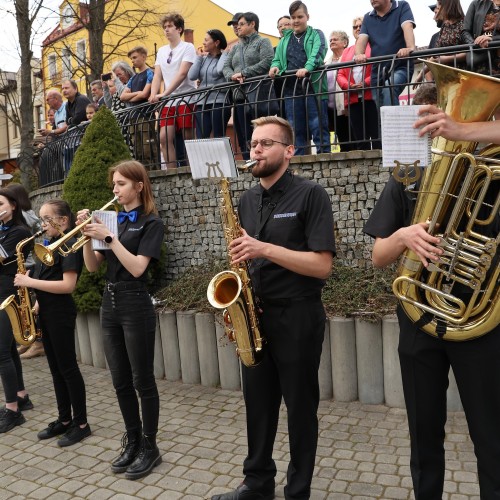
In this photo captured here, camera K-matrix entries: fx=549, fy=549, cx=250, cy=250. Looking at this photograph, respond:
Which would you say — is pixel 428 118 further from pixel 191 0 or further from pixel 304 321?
pixel 191 0

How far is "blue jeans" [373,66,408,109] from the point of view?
636cm

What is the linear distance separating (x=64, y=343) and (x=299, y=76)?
423 centimetres

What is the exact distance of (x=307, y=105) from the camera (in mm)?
6910

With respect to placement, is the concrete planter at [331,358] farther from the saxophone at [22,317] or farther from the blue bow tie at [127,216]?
the blue bow tie at [127,216]

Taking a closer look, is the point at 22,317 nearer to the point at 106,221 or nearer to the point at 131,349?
the point at 131,349

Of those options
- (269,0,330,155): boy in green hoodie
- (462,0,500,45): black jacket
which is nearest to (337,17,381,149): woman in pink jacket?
(269,0,330,155): boy in green hoodie

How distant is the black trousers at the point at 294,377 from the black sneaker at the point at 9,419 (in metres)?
2.92

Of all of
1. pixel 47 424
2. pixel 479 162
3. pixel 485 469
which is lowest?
pixel 47 424

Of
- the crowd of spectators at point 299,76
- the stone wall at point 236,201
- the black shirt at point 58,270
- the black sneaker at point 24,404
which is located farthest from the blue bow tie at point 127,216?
the crowd of spectators at point 299,76

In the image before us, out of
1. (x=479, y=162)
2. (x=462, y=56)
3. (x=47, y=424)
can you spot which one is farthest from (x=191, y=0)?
(x=479, y=162)

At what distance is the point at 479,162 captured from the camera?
92.0 inches

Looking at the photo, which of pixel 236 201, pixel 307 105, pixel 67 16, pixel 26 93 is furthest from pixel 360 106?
pixel 67 16

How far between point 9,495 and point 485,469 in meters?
3.19

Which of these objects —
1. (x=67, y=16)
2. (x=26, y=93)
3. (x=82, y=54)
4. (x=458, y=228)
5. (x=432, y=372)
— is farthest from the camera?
(x=82, y=54)
